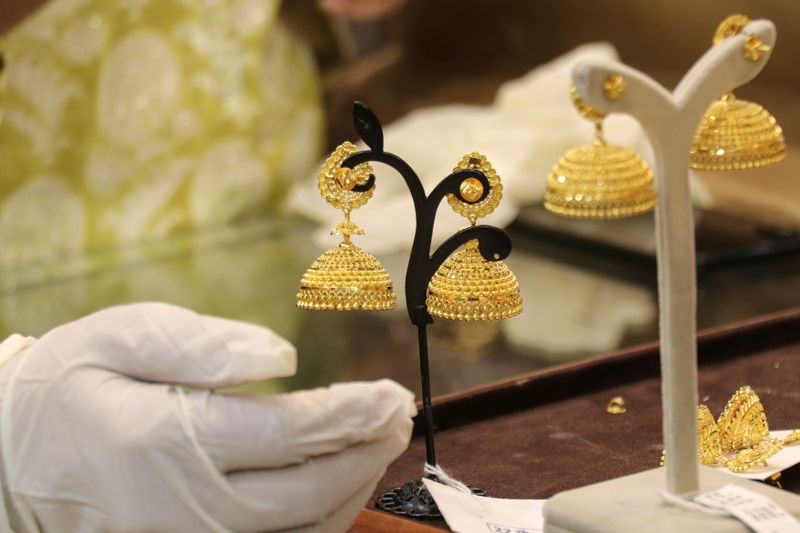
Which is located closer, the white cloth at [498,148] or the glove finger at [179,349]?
the glove finger at [179,349]

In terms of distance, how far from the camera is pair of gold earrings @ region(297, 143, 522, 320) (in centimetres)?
158

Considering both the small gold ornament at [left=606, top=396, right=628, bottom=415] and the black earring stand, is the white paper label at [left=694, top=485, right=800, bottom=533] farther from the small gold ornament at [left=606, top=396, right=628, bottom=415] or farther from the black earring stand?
the small gold ornament at [left=606, top=396, right=628, bottom=415]

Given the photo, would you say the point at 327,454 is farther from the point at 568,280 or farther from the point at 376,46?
the point at 376,46

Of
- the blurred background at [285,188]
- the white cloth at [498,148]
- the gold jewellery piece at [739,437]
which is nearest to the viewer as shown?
the gold jewellery piece at [739,437]

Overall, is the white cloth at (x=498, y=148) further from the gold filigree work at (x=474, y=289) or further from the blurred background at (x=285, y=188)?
the gold filigree work at (x=474, y=289)

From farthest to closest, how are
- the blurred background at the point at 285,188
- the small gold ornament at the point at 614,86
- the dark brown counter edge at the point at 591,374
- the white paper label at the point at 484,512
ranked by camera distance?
the blurred background at the point at 285,188, the dark brown counter edge at the point at 591,374, the white paper label at the point at 484,512, the small gold ornament at the point at 614,86

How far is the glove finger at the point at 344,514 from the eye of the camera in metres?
1.37

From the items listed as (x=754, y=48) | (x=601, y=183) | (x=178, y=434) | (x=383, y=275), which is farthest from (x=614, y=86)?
Answer: (x=178, y=434)

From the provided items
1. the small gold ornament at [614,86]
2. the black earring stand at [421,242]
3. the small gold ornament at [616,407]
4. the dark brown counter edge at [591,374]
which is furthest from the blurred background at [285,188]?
the small gold ornament at [614,86]

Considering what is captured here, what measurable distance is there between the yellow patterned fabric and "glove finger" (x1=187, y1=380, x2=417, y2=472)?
2389 millimetres

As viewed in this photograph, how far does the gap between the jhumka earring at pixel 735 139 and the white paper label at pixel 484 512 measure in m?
0.46

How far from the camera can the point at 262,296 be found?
137 inches

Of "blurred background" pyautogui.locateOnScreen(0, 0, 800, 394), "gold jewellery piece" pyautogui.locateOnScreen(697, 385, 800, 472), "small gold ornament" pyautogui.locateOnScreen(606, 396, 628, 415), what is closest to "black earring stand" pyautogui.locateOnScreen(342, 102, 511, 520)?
"gold jewellery piece" pyautogui.locateOnScreen(697, 385, 800, 472)

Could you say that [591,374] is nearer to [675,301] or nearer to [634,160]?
[634,160]
